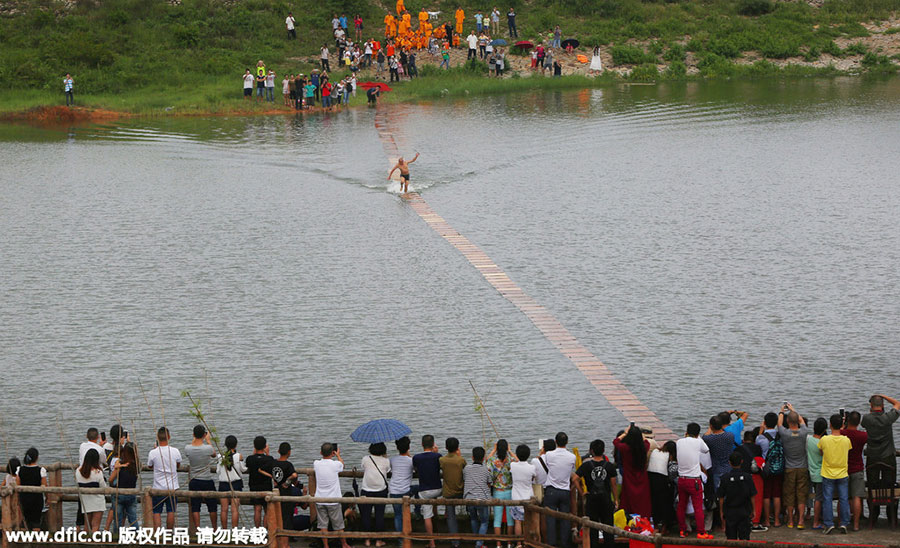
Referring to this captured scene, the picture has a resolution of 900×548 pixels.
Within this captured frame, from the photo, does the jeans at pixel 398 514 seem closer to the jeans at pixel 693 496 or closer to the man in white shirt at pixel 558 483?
the man in white shirt at pixel 558 483

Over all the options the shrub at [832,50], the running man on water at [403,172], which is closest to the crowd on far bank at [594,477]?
the running man on water at [403,172]

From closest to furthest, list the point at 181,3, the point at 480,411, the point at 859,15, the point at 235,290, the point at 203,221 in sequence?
the point at 480,411 → the point at 235,290 → the point at 203,221 → the point at 181,3 → the point at 859,15

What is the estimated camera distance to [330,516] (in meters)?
14.2

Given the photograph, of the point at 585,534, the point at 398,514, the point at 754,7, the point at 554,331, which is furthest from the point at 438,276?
the point at 754,7

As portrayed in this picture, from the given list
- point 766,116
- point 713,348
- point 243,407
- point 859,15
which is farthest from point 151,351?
point 859,15

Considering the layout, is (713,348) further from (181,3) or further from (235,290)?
(181,3)

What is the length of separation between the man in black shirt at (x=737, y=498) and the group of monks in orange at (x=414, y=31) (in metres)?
53.3

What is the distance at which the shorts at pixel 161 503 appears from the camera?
47.1 feet

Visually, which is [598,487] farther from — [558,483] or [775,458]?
[775,458]

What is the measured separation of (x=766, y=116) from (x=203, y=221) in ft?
93.1

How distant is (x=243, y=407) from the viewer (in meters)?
20.4

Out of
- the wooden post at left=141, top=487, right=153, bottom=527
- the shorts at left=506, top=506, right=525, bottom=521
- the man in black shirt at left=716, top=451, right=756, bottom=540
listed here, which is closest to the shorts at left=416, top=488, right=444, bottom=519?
the shorts at left=506, top=506, right=525, bottom=521

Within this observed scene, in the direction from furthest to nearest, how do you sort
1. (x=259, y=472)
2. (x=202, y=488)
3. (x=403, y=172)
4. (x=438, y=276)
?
(x=403, y=172) → (x=438, y=276) → (x=202, y=488) → (x=259, y=472)

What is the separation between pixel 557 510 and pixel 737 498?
→ 2.12 m
